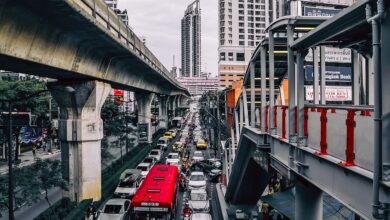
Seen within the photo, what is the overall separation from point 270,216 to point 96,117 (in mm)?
12443

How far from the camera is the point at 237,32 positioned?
117812mm

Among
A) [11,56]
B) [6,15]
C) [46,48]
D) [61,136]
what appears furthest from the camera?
[61,136]

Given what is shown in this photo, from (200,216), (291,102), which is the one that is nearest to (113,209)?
(200,216)

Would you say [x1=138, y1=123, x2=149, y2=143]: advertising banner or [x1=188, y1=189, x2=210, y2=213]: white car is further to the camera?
[x1=138, y1=123, x2=149, y2=143]: advertising banner

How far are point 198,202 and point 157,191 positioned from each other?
12.9 feet

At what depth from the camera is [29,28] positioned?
13.5m

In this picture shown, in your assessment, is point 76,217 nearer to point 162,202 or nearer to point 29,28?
point 162,202

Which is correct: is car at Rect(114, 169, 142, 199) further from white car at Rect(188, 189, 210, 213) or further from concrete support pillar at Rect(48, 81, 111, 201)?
white car at Rect(188, 189, 210, 213)

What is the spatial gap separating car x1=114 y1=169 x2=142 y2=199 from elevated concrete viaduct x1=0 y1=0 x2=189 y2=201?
58.0 inches

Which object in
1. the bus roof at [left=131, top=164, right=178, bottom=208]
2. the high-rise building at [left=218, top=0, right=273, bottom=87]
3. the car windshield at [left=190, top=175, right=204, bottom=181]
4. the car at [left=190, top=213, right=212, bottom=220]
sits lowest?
the car at [left=190, top=213, right=212, bottom=220]

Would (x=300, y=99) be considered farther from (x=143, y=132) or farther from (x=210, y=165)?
(x=143, y=132)

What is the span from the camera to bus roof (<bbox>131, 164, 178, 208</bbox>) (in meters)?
18.0

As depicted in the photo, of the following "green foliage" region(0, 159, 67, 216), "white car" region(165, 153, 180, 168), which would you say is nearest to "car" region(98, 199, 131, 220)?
"green foliage" region(0, 159, 67, 216)

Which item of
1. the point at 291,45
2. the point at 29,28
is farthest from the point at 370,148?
the point at 29,28
